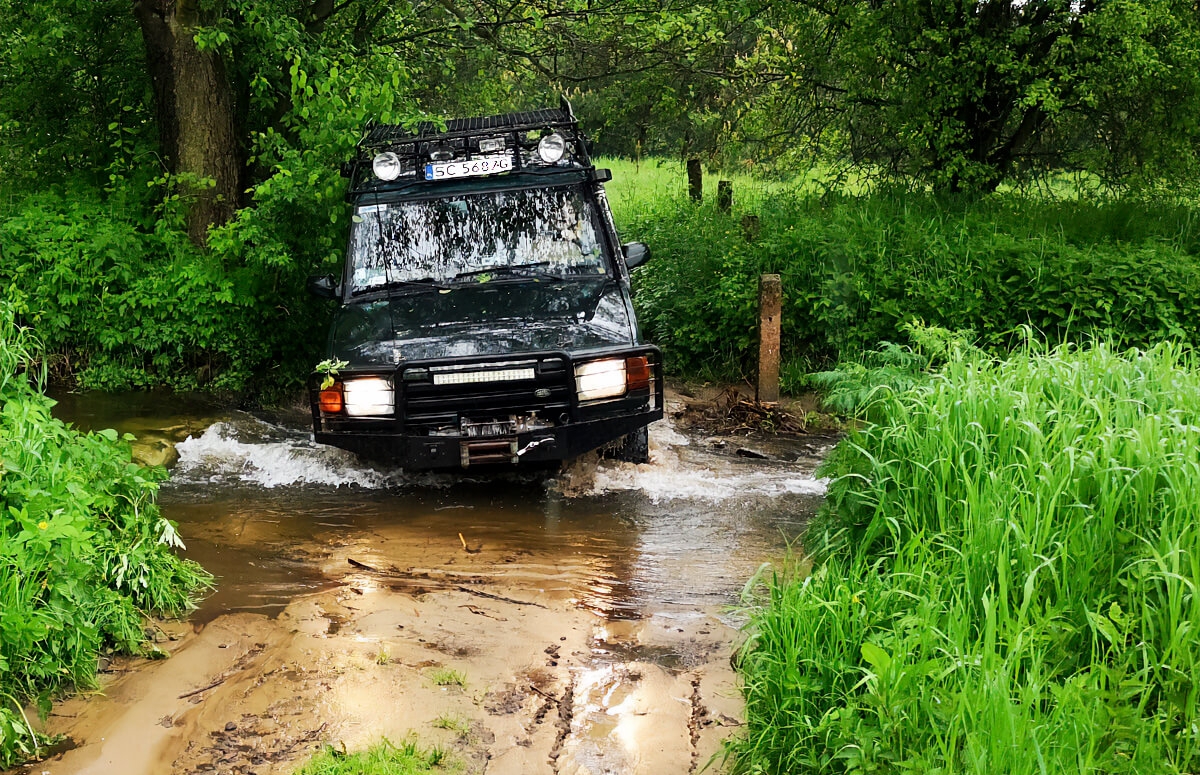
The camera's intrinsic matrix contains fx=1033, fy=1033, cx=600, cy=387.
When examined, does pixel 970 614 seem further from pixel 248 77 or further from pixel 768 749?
pixel 248 77

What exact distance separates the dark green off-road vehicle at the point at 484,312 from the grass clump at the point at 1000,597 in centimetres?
175

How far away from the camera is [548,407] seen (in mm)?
5867

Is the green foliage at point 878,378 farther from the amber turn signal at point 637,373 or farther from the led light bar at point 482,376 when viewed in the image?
the led light bar at point 482,376

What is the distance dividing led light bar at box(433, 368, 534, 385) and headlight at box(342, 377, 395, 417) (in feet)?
0.99

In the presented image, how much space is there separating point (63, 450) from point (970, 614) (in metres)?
3.86

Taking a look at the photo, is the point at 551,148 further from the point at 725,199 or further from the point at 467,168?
the point at 725,199

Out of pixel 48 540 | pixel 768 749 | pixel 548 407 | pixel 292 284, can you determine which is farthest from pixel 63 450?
pixel 292 284

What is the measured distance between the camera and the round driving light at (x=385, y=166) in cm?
690

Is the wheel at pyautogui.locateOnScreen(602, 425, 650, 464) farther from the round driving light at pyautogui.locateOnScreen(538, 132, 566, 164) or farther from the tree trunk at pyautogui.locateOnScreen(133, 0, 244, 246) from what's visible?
the tree trunk at pyautogui.locateOnScreen(133, 0, 244, 246)

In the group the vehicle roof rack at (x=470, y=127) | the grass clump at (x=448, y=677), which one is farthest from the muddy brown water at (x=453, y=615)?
the vehicle roof rack at (x=470, y=127)

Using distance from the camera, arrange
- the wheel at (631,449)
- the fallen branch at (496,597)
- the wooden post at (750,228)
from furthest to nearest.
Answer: the wooden post at (750,228) → the wheel at (631,449) → the fallen branch at (496,597)

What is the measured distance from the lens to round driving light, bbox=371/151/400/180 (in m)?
6.90

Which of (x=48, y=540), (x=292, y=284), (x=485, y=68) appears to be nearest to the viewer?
(x=48, y=540)

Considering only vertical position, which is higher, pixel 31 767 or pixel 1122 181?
pixel 1122 181
